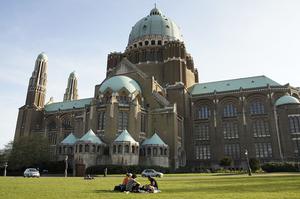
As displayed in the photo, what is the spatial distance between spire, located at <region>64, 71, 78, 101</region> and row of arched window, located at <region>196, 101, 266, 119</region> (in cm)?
6114

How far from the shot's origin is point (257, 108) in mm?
60812

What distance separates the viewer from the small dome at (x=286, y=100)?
2184 inches

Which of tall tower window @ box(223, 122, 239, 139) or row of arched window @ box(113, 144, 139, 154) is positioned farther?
tall tower window @ box(223, 122, 239, 139)

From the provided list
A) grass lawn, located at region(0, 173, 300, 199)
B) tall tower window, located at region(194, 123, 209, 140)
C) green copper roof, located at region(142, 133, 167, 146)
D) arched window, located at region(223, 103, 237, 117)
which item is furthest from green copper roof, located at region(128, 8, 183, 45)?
grass lawn, located at region(0, 173, 300, 199)

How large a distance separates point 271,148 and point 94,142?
37.5 meters

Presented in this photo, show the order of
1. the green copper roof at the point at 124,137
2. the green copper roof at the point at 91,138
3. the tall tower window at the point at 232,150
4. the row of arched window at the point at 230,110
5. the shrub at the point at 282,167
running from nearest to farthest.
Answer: the shrub at the point at 282,167, the green copper roof at the point at 124,137, the green copper roof at the point at 91,138, the tall tower window at the point at 232,150, the row of arched window at the point at 230,110

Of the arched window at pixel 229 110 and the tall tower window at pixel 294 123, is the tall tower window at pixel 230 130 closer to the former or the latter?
the arched window at pixel 229 110

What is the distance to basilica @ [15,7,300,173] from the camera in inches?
1975

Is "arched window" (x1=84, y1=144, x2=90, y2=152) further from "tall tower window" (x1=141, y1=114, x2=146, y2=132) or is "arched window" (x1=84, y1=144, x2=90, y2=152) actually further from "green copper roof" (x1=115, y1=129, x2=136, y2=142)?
"tall tower window" (x1=141, y1=114, x2=146, y2=132)

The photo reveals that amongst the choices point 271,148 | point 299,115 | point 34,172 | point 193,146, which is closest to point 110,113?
point 34,172

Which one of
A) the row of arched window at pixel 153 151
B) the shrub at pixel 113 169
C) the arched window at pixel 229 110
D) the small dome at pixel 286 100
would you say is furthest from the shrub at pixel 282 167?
the shrub at pixel 113 169

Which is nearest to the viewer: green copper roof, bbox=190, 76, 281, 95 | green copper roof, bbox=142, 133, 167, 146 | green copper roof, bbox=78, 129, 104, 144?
green copper roof, bbox=78, 129, 104, 144

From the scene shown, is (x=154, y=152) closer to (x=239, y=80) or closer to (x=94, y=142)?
(x=94, y=142)

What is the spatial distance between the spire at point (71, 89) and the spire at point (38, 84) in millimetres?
17029
